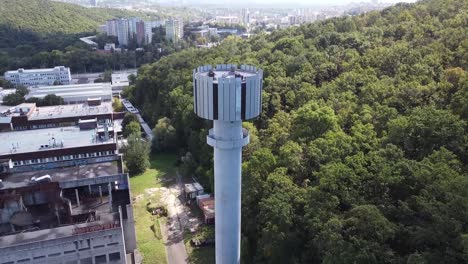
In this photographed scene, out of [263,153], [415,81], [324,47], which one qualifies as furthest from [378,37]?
[263,153]

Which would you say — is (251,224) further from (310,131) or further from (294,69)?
(294,69)

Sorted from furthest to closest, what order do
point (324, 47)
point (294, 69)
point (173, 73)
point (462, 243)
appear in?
1. point (173, 73)
2. point (324, 47)
3. point (294, 69)
4. point (462, 243)

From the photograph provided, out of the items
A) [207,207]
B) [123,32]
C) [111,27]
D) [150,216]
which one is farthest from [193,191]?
[111,27]

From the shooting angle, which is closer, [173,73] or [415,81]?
[415,81]

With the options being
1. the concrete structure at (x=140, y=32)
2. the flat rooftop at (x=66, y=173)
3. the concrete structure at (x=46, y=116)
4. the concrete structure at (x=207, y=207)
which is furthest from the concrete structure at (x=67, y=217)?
the concrete structure at (x=140, y=32)

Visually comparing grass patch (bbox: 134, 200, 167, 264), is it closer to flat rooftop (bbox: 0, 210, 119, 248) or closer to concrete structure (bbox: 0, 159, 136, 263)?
concrete structure (bbox: 0, 159, 136, 263)

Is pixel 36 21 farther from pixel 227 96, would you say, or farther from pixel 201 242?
pixel 227 96
